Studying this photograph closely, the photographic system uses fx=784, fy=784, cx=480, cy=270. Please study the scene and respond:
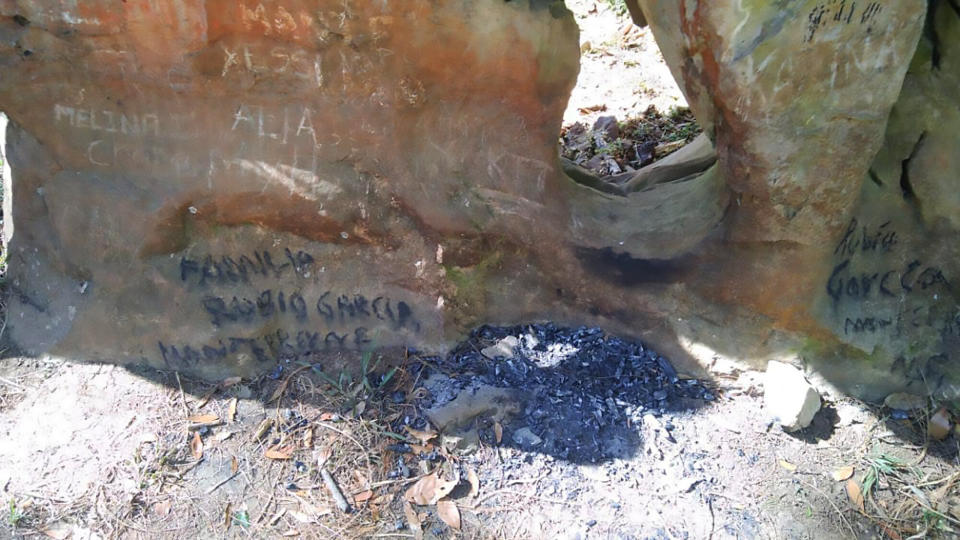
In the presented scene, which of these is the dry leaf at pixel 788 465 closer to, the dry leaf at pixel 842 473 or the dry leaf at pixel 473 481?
the dry leaf at pixel 842 473

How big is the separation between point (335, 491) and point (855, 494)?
199cm

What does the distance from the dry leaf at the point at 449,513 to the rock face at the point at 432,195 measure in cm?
70

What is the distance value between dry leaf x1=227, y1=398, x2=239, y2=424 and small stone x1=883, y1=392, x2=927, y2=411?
2692 millimetres

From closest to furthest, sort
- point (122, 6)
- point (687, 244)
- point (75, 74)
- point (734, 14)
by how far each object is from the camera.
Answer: point (734, 14), point (122, 6), point (75, 74), point (687, 244)

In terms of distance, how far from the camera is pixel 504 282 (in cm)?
338

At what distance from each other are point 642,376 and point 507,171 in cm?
103

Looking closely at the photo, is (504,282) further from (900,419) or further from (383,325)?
(900,419)

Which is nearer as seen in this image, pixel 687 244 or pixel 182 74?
pixel 182 74

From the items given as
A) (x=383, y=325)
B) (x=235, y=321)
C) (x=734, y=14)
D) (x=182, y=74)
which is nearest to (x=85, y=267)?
(x=235, y=321)

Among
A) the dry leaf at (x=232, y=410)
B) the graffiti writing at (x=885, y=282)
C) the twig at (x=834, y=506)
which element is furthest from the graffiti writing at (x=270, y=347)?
the graffiti writing at (x=885, y=282)

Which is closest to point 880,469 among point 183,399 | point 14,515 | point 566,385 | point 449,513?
point 566,385

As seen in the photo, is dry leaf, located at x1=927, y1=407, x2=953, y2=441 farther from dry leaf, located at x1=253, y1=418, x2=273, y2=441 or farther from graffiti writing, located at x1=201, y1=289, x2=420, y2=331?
dry leaf, located at x1=253, y1=418, x2=273, y2=441

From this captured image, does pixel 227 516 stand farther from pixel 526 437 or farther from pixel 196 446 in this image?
pixel 526 437

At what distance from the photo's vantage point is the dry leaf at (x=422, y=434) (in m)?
3.11
